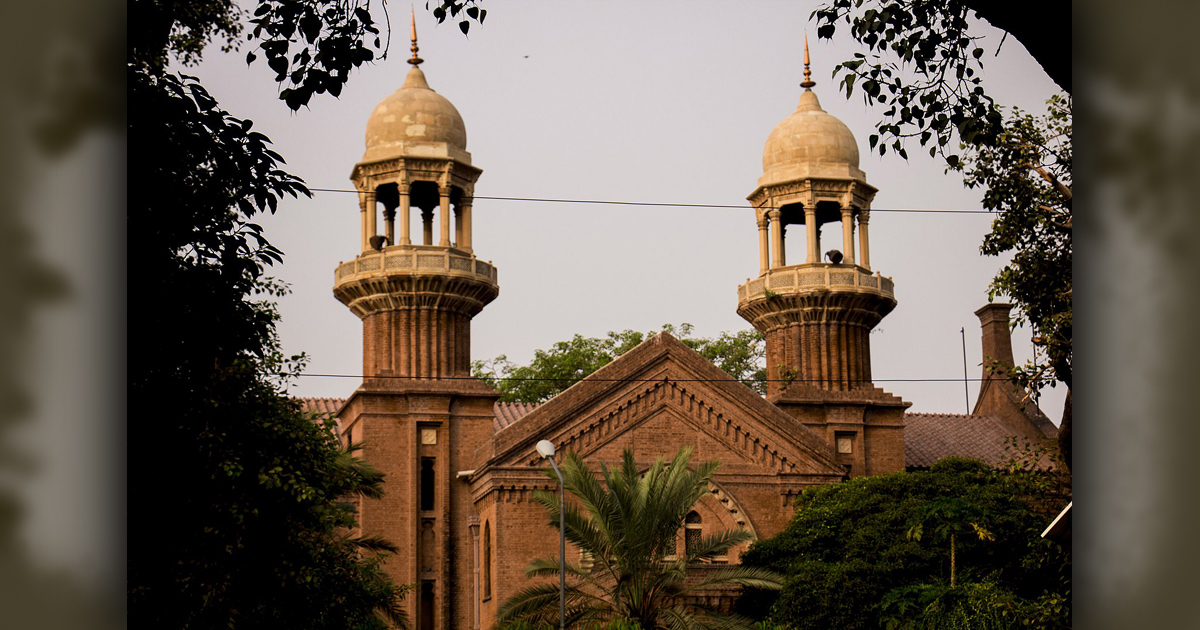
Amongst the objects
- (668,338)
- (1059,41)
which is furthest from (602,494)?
(1059,41)

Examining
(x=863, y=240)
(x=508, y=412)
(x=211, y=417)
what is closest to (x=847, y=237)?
(x=863, y=240)

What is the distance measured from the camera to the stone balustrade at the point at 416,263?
42.7m

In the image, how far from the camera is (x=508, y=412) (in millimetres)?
48406

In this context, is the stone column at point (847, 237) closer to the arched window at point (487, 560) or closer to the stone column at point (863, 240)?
the stone column at point (863, 240)

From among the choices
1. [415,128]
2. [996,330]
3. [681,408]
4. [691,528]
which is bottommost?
[691,528]

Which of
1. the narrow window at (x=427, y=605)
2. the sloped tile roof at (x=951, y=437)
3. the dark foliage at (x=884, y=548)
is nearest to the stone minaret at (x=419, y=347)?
the narrow window at (x=427, y=605)

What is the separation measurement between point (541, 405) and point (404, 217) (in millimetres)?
8430

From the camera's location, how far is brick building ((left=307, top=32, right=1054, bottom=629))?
3894 cm

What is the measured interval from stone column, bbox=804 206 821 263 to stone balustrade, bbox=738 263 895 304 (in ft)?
1.55

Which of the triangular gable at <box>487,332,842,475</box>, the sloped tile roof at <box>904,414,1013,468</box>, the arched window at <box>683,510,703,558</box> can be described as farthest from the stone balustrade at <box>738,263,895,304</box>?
the arched window at <box>683,510,703,558</box>

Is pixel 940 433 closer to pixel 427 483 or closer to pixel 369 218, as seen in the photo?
pixel 427 483

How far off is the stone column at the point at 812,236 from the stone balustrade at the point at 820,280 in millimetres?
474
